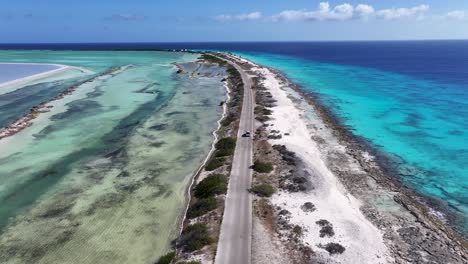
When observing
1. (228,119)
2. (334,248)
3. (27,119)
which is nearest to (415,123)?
(228,119)

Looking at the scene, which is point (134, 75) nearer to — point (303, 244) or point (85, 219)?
point (85, 219)

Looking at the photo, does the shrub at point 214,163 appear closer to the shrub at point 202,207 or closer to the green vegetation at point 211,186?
the green vegetation at point 211,186

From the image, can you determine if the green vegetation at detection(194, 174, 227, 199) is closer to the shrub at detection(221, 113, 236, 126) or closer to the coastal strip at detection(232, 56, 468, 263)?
the coastal strip at detection(232, 56, 468, 263)

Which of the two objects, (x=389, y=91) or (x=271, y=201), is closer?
(x=271, y=201)

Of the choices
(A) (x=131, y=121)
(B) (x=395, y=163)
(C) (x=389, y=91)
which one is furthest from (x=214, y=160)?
(C) (x=389, y=91)

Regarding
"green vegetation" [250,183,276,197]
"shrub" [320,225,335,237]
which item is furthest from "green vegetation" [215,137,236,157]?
"shrub" [320,225,335,237]

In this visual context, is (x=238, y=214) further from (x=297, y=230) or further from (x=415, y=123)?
(x=415, y=123)
